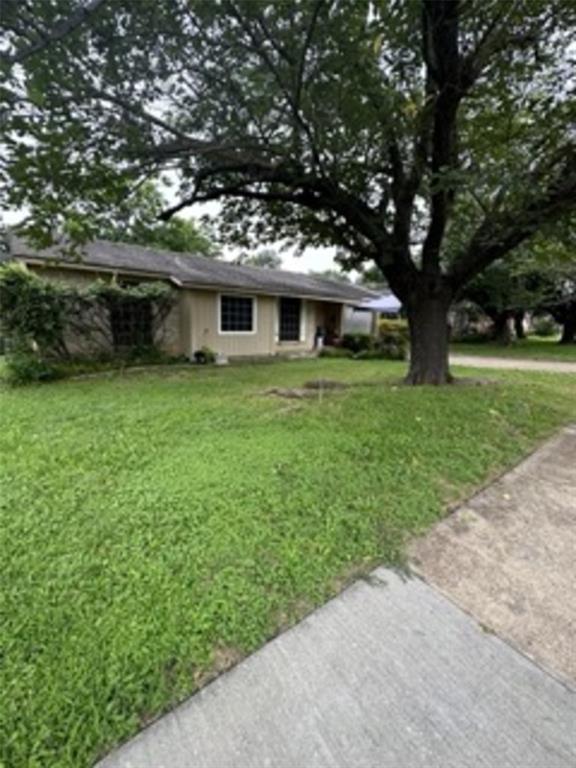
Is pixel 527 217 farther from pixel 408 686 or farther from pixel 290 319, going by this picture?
pixel 290 319

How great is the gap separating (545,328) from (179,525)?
3855cm

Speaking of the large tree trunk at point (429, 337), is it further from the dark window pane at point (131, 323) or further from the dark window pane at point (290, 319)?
the dark window pane at point (290, 319)

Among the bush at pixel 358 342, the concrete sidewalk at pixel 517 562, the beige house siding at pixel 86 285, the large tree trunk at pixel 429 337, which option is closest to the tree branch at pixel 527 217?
the large tree trunk at pixel 429 337

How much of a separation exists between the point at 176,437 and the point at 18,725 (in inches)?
127

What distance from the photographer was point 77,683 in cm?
170

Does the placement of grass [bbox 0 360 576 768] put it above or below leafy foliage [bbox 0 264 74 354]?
below

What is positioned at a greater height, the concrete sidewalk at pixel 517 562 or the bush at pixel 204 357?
the bush at pixel 204 357

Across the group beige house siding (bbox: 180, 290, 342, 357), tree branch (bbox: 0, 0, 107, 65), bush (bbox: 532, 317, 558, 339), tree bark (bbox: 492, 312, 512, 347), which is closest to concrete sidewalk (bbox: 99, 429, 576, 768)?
tree branch (bbox: 0, 0, 107, 65)

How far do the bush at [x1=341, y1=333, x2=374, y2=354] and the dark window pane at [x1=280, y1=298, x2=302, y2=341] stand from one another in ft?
7.01

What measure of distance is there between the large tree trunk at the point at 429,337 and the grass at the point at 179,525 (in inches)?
86.4

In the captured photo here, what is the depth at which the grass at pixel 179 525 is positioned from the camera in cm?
173

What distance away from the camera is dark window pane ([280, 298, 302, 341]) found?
15.0 meters

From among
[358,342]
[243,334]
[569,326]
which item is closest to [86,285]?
[243,334]

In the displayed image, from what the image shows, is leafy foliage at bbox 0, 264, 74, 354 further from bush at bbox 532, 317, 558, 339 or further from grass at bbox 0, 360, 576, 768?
bush at bbox 532, 317, 558, 339
